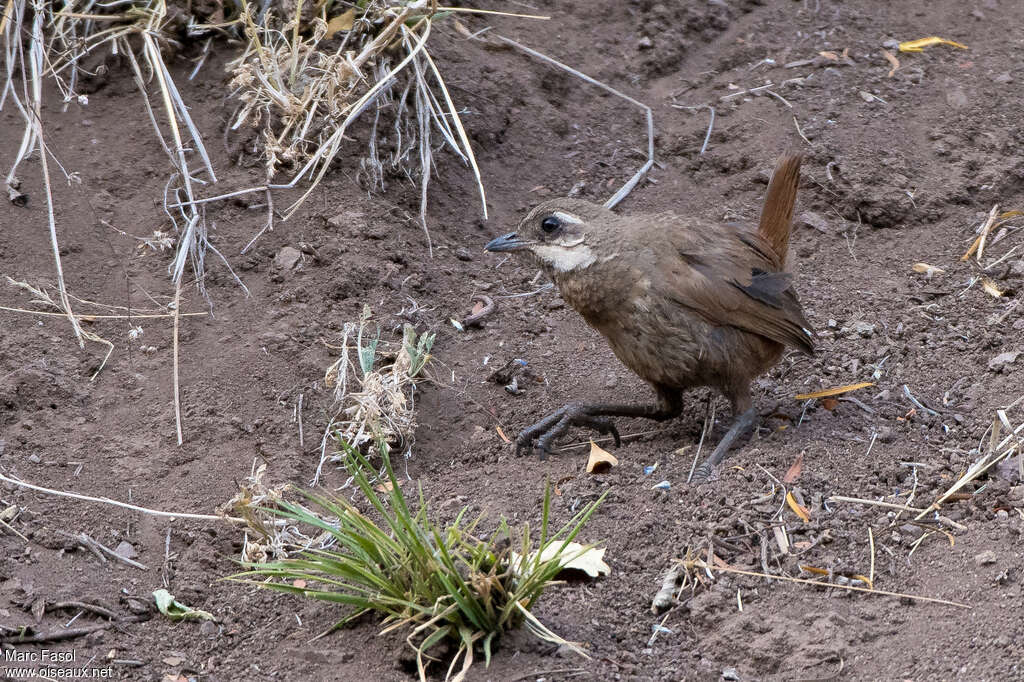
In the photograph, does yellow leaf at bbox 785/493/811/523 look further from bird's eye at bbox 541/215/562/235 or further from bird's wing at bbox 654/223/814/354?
bird's eye at bbox 541/215/562/235

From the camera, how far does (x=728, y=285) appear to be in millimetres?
4562

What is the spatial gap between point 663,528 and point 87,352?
101 inches

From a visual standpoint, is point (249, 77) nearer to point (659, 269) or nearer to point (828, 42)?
point (659, 269)

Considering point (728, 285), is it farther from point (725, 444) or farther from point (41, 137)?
point (41, 137)

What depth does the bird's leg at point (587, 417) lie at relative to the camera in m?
4.63

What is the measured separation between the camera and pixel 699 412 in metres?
5.11

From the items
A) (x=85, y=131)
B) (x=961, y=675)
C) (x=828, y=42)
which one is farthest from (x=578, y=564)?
(x=828, y=42)

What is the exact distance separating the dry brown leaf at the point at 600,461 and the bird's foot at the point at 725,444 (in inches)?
13.9

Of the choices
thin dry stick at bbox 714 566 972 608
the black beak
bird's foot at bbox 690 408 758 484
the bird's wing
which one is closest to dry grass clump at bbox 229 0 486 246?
the black beak

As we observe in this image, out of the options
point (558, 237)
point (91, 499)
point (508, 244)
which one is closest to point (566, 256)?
point (558, 237)

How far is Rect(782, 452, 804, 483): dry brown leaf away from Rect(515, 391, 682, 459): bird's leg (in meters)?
0.77

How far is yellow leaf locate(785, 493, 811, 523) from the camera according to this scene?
3.80 m

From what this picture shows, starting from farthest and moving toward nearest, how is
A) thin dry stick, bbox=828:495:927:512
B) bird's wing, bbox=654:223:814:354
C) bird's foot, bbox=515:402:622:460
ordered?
bird's foot, bbox=515:402:622:460, bird's wing, bbox=654:223:814:354, thin dry stick, bbox=828:495:927:512

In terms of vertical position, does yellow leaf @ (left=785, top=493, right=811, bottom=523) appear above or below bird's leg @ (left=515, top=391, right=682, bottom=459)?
above
